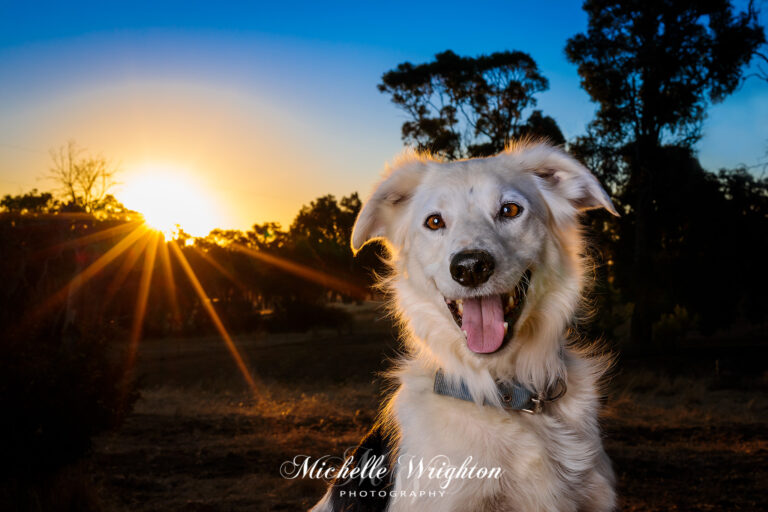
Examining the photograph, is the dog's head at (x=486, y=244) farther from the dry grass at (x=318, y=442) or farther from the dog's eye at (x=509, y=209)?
the dry grass at (x=318, y=442)

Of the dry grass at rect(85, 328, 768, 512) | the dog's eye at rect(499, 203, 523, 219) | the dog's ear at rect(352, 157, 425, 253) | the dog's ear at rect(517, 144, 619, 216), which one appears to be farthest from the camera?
the dry grass at rect(85, 328, 768, 512)

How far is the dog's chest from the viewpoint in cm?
268

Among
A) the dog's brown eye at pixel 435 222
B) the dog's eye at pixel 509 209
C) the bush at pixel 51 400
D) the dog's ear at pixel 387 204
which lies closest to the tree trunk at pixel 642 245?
the bush at pixel 51 400

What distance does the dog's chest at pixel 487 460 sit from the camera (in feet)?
8.79

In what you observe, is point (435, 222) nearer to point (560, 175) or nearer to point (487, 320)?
point (487, 320)

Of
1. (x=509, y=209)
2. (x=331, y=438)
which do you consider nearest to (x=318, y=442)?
(x=331, y=438)

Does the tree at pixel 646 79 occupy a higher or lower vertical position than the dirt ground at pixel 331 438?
higher

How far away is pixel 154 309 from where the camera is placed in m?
25.2

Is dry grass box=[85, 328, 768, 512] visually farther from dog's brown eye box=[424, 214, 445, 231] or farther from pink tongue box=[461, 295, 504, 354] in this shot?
dog's brown eye box=[424, 214, 445, 231]

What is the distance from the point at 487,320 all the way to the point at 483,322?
0.08 feet

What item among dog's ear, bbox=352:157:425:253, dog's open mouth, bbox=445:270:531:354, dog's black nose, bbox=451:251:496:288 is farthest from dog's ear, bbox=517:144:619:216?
dog's black nose, bbox=451:251:496:288

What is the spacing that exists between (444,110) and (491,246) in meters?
20.2

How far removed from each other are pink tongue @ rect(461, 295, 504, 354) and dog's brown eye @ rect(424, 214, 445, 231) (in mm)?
538

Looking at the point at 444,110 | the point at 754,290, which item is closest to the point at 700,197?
the point at 754,290
